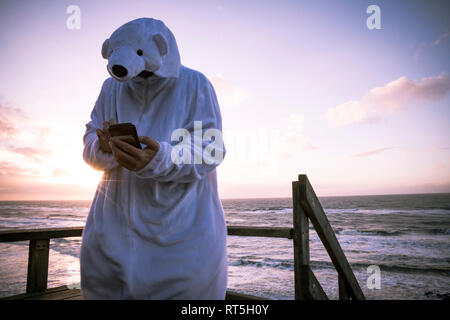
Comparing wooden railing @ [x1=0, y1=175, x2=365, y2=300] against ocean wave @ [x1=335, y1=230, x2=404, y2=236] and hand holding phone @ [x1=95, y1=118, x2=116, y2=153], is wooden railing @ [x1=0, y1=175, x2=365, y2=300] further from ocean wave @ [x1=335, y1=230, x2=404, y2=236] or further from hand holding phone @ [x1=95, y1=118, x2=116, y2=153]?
ocean wave @ [x1=335, y1=230, x2=404, y2=236]

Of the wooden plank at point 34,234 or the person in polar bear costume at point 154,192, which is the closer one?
the person in polar bear costume at point 154,192

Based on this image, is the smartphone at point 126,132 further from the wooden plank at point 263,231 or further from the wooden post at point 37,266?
the wooden post at point 37,266

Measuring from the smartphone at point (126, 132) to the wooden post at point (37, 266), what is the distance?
7.58 ft

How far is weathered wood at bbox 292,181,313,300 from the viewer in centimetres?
205

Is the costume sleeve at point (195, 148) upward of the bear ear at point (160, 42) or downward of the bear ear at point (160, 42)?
downward

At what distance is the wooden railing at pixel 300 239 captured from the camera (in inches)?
80.8

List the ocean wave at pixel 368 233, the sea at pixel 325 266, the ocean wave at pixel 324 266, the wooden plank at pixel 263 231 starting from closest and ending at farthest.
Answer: the wooden plank at pixel 263 231 → the sea at pixel 325 266 → the ocean wave at pixel 324 266 → the ocean wave at pixel 368 233

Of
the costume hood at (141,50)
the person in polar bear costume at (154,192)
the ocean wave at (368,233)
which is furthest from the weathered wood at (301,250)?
the ocean wave at (368,233)

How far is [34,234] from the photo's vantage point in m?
2.35

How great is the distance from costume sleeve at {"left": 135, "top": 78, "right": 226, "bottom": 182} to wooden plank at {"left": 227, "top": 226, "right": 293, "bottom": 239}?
1.58 meters

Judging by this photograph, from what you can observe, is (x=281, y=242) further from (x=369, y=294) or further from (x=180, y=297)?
(x=180, y=297)

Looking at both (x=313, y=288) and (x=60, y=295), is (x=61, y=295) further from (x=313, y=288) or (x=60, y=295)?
(x=313, y=288)

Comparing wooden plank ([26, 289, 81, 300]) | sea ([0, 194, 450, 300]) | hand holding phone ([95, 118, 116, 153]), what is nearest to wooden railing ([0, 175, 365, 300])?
wooden plank ([26, 289, 81, 300])
